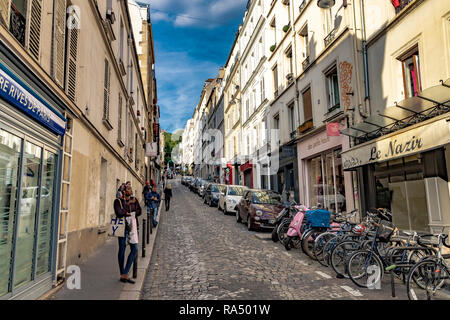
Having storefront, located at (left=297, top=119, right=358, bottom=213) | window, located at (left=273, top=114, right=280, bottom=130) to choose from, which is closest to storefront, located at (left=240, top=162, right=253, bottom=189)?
window, located at (left=273, top=114, right=280, bottom=130)

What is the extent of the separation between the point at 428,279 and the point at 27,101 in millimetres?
6104

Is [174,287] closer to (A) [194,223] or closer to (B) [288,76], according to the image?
(A) [194,223]

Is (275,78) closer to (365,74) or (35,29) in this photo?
(365,74)

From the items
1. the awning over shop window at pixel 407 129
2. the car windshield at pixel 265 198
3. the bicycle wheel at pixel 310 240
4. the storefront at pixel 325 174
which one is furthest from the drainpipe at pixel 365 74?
the bicycle wheel at pixel 310 240

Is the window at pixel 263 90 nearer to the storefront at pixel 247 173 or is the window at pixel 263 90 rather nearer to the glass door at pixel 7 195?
the storefront at pixel 247 173

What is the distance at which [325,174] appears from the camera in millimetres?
15070

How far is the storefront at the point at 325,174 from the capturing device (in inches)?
504

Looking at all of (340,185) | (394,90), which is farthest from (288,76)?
(394,90)

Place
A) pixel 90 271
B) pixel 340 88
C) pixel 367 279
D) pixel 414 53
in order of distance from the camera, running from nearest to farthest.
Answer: pixel 367 279 < pixel 90 271 < pixel 414 53 < pixel 340 88

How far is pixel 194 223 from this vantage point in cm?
1438

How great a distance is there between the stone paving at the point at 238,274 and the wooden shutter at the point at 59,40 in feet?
13.4

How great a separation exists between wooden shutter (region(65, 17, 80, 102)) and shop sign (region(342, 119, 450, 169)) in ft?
24.7

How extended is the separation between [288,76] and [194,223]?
9788 mm

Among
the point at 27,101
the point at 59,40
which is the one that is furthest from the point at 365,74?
the point at 27,101
